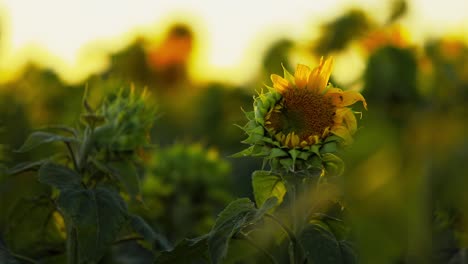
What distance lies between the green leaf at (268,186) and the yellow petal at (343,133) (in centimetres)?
18

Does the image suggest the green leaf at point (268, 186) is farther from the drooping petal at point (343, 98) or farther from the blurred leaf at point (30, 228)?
the blurred leaf at point (30, 228)

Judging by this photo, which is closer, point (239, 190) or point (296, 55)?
point (239, 190)

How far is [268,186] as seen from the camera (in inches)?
75.0

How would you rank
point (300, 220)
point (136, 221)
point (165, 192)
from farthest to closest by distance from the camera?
point (165, 192)
point (136, 221)
point (300, 220)

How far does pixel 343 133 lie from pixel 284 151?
12 cm

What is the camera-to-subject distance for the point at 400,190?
1173 mm

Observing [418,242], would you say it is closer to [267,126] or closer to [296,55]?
[267,126]

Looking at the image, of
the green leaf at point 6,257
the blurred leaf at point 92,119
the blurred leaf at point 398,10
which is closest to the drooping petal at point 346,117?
the blurred leaf at point 92,119

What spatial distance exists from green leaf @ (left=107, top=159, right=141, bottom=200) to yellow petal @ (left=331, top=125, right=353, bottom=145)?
73 cm

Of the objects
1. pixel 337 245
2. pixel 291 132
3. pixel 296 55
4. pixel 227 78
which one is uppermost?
pixel 291 132

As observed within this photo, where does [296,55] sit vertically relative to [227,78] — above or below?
above

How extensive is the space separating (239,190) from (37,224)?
2.55 m

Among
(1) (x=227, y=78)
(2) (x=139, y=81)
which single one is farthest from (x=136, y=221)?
(1) (x=227, y=78)

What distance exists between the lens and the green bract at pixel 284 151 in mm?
1759
